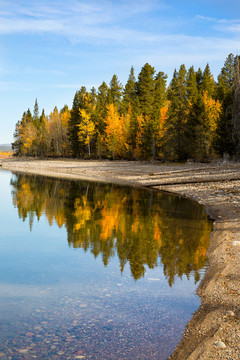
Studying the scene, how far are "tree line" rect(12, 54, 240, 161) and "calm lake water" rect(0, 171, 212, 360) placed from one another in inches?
715

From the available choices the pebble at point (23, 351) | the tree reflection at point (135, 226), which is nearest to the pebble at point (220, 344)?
the pebble at point (23, 351)

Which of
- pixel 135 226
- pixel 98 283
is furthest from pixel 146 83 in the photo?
pixel 98 283

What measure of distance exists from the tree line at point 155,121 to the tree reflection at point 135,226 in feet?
42.4

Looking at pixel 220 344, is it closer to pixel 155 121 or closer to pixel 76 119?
pixel 155 121

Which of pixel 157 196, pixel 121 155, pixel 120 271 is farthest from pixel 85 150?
pixel 120 271

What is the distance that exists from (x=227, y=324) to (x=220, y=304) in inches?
35.0

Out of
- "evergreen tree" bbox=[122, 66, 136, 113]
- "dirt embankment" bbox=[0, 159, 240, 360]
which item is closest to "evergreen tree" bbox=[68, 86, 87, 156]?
"evergreen tree" bbox=[122, 66, 136, 113]

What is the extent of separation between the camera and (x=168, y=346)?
479 cm

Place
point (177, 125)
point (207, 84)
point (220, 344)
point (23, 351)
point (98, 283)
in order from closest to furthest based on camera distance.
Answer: point (220, 344) < point (23, 351) < point (98, 283) < point (177, 125) < point (207, 84)

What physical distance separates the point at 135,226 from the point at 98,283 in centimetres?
606

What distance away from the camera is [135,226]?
13203 mm

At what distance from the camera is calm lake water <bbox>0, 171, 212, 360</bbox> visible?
16.1 ft

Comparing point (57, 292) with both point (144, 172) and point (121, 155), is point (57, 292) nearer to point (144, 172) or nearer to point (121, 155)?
point (144, 172)

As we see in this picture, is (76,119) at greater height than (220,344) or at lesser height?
greater
